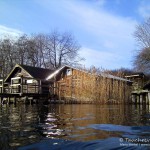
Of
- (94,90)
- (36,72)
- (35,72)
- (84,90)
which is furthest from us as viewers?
(36,72)

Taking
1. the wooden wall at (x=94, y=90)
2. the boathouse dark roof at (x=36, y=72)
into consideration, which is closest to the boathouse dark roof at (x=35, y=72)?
the boathouse dark roof at (x=36, y=72)

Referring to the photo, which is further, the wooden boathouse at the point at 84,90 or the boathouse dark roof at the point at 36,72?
the boathouse dark roof at the point at 36,72

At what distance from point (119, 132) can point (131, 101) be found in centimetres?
2529

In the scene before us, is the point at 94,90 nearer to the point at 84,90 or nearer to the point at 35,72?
the point at 84,90

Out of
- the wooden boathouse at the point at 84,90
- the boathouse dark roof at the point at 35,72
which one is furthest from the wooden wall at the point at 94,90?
the boathouse dark roof at the point at 35,72

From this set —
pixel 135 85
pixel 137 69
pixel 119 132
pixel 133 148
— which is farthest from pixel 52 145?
pixel 137 69

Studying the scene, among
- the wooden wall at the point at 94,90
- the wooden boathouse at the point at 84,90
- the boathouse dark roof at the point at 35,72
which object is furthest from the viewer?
the boathouse dark roof at the point at 35,72

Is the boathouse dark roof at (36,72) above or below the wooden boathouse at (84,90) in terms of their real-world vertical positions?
above

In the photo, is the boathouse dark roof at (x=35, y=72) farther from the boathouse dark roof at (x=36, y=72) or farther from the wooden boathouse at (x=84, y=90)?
the wooden boathouse at (x=84, y=90)

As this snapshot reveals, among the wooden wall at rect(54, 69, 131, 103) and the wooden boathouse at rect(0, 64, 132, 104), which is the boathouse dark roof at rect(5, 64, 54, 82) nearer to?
the wooden boathouse at rect(0, 64, 132, 104)

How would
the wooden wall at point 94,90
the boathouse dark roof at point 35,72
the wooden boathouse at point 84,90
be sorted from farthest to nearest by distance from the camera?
the boathouse dark roof at point 35,72 < the wooden wall at point 94,90 < the wooden boathouse at point 84,90

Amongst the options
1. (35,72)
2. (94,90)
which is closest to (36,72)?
(35,72)

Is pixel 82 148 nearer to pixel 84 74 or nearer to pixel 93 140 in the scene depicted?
pixel 93 140

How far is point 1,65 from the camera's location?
62.1 meters
